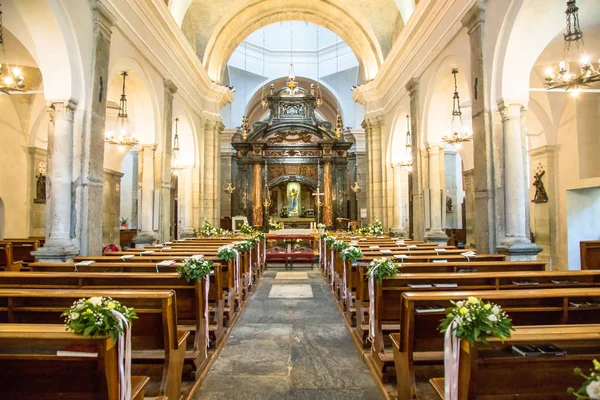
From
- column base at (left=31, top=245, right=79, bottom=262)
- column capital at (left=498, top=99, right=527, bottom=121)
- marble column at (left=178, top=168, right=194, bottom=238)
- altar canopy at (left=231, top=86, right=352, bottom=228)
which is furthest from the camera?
altar canopy at (left=231, top=86, right=352, bottom=228)

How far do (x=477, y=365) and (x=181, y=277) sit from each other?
2.68 meters

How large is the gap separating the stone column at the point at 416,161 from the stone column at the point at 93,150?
732 centimetres

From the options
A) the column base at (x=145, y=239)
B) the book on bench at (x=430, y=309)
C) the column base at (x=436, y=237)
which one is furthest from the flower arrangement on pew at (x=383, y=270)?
the column base at (x=145, y=239)

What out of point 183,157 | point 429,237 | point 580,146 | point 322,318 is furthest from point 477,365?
point 183,157

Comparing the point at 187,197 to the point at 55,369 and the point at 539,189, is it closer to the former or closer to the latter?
the point at 539,189

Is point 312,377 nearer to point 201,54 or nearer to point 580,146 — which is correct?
point 580,146

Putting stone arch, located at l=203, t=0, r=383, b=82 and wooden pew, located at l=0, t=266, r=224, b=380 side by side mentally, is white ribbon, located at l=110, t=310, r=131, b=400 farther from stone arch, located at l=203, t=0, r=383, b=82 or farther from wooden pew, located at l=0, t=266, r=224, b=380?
stone arch, located at l=203, t=0, r=383, b=82

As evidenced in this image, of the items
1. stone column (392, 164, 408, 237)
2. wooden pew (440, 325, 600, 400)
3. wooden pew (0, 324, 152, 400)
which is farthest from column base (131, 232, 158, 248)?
wooden pew (440, 325, 600, 400)

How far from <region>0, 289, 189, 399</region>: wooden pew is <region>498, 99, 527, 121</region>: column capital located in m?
5.80

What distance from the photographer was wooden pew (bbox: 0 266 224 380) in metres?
3.62

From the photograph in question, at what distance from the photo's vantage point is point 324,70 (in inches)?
971

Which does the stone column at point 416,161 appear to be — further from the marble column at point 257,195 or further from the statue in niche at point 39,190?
the statue in niche at point 39,190

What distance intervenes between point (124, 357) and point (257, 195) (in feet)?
57.9

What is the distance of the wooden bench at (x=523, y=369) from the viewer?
1.92 m
